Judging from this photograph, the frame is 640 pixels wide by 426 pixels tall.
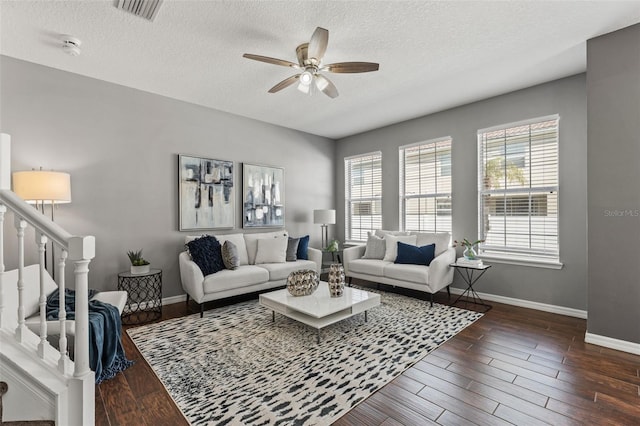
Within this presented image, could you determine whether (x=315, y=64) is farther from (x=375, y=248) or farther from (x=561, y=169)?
(x=561, y=169)

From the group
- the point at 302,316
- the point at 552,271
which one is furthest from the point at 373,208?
the point at 302,316

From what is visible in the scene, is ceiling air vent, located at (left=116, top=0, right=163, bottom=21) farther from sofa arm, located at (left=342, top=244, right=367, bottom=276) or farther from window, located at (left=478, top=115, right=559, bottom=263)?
window, located at (left=478, top=115, right=559, bottom=263)

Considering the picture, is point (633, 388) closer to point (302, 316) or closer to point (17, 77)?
point (302, 316)

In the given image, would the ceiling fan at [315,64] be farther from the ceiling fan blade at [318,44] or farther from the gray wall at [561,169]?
the gray wall at [561,169]

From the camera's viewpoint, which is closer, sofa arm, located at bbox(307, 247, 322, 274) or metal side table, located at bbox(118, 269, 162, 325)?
metal side table, located at bbox(118, 269, 162, 325)

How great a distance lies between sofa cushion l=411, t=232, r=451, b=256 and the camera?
433 cm

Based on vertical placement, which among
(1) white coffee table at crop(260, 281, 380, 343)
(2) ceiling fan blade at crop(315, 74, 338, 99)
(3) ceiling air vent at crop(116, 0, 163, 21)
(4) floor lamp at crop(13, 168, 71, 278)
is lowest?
(1) white coffee table at crop(260, 281, 380, 343)

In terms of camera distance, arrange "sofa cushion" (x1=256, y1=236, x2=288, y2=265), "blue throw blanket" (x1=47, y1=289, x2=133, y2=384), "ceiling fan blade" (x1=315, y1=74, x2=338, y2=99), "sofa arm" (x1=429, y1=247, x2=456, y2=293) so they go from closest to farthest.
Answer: "blue throw blanket" (x1=47, y1=289, x2=133, y2=384)
"ceiling fan blade" (x1=315, y1=74, x2=338, y2=99)
"sofa arm" (x1=429, y1=247, x2=456, y2=293)
"sofa cushion" (x1=256, y1=236, x2=288, y2=265)

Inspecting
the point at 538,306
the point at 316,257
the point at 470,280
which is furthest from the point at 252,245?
the point at 538,306

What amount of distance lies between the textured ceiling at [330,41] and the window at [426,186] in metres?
1.05

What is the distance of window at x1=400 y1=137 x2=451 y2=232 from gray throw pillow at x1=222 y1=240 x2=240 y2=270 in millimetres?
2898

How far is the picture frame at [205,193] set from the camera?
4258 millimetres

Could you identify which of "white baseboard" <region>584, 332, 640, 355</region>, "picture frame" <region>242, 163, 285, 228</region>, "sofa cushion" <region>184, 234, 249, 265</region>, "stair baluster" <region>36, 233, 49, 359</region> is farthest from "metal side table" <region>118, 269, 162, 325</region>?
"white baseboard" <region>584, 332, 640, 355</region>

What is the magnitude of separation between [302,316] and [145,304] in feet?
7.34
